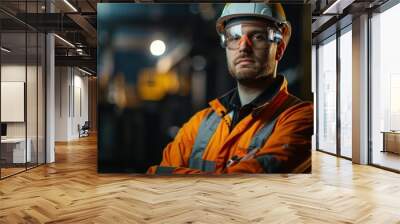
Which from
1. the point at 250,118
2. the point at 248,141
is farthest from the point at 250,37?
the point at 248,141

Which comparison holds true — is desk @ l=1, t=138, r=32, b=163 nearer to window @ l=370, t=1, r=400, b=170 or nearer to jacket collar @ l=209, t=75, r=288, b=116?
jacket collar @ l=209, t=75, r=288, b=116

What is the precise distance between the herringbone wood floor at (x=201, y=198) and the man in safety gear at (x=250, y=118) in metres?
0.29

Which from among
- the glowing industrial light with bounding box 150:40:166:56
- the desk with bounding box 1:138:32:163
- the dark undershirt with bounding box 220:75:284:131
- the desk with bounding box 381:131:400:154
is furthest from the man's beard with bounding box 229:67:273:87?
the desk with bounding box 1:138:32:163

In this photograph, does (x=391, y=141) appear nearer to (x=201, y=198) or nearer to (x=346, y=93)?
(x=346, y=93)

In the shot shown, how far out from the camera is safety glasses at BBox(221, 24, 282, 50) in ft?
21.4

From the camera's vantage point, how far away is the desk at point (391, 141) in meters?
7.56

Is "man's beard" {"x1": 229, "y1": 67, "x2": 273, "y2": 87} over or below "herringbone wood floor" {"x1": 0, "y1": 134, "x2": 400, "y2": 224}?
over

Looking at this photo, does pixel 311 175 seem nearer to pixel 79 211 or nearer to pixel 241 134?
pixel 241 134

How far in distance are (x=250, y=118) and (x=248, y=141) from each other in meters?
0.39

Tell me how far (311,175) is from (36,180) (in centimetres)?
477

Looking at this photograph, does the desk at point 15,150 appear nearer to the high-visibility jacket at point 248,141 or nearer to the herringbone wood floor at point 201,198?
the herringbone wood floor at point 201,198

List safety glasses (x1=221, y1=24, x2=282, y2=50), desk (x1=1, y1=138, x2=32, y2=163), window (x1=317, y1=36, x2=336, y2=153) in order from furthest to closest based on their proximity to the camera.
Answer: window (x1=317, y1=36, x2=336, y2=153)
desk (x1=1, y1=138, x2=32, y2=163)
safety glasses (x1=221, y1=24, x2=282, y2=50)

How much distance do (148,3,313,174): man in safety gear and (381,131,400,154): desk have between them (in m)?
2.10

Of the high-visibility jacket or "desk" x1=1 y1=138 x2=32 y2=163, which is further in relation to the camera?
"desk" x1=1 y1=138 x2=32 y2=163
